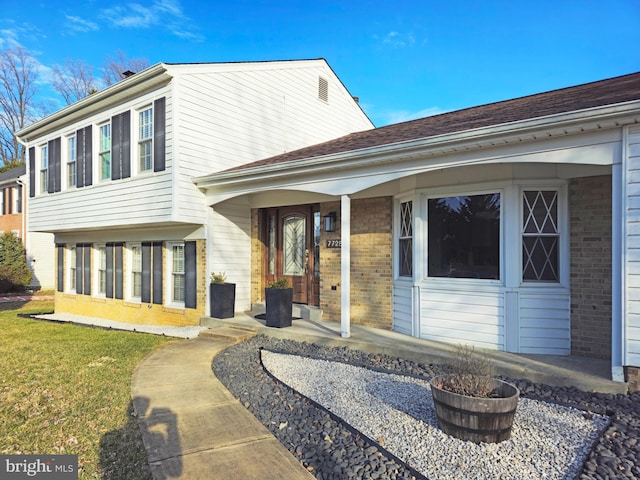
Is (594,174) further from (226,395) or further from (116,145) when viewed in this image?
(116,145)

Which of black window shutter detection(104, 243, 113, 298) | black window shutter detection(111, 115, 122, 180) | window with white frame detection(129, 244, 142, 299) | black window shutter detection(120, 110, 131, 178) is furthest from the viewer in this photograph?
black window shutter detection(104, 243, 113, 298)

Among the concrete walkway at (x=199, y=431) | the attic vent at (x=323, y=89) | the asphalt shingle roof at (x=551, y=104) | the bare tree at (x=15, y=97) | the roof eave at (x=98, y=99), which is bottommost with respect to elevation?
the concrete walkway at (x=199, y=431)

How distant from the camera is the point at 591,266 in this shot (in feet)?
17.6

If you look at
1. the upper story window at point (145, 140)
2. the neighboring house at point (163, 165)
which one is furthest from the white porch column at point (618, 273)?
the upper story window at point (145, 140)

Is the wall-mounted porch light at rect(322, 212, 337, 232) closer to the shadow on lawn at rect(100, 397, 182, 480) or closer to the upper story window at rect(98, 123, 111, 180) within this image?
the shadow on lawn at rect(100, 397, 182, 480)

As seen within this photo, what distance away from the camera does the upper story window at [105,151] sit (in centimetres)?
1025

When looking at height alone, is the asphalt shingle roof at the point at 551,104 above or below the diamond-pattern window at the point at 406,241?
above

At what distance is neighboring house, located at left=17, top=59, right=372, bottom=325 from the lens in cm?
860

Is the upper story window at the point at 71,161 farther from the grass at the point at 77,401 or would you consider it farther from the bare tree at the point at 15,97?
the bare tree at the point at 15,97

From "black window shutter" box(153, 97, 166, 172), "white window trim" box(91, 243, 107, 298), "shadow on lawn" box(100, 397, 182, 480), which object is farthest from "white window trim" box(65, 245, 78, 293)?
"shadow on lawn" box(100, 397, 182, 480)

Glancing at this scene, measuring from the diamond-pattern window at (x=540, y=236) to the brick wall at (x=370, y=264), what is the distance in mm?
2280

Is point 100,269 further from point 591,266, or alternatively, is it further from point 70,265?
point 591,266

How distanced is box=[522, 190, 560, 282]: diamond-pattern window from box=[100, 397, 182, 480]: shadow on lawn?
15.7 ft

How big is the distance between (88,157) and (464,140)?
966 centimetres
